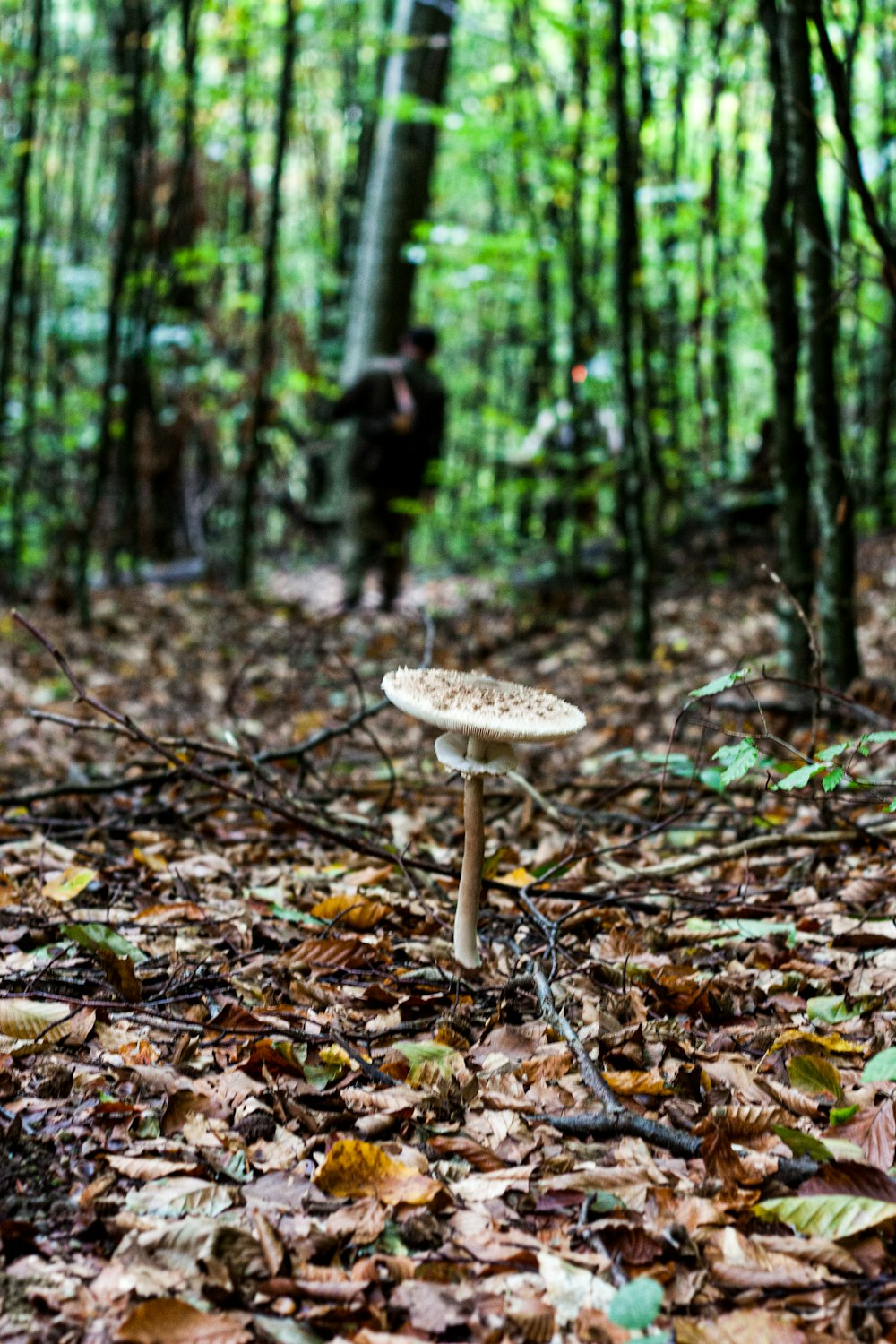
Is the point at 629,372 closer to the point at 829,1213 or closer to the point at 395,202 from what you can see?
the point at 395,202

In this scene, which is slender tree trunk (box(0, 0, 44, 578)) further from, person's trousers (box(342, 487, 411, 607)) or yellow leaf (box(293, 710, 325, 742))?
yellow leaf (box(293, 710, 325, 742))

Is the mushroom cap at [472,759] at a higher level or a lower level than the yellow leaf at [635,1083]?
higher

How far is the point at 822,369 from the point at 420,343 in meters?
5.47

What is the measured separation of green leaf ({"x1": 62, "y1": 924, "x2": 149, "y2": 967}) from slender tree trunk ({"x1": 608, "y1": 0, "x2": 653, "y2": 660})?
203 inches

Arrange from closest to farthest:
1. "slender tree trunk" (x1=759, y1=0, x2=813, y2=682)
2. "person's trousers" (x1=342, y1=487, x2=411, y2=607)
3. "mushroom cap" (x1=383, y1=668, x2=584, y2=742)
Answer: "mushroom cap" (x1=383, y1=668, x2=584, y2=742) → "slender tree trunk" (x1=759, y1=0, x2=813, y2=682) → "person's trousers" (x1=342, y1=487, x2=411, y2=607)

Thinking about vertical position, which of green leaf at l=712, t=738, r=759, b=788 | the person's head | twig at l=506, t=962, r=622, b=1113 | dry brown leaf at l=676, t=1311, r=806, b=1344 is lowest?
dry brown leaf at l=676, t=1311, r=806, b=1344

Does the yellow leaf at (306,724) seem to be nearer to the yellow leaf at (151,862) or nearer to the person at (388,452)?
the yellow leaf at (151,862)

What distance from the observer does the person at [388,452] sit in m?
9.88

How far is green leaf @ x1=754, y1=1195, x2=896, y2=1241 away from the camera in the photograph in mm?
1885

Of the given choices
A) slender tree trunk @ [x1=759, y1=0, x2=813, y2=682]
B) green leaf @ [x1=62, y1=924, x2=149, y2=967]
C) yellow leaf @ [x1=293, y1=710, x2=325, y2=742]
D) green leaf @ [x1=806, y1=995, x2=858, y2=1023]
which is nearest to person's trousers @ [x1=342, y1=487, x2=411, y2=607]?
yellow leaf @ [x1=293, y1=710, x2=325, y2=742]

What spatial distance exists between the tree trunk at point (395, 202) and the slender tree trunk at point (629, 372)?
13.3ft

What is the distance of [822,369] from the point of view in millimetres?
5031

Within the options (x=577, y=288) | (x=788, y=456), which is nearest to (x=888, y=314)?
(x=577, y=288)

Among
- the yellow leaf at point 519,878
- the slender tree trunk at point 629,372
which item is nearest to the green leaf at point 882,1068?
the yellow leaf at point 519,878
